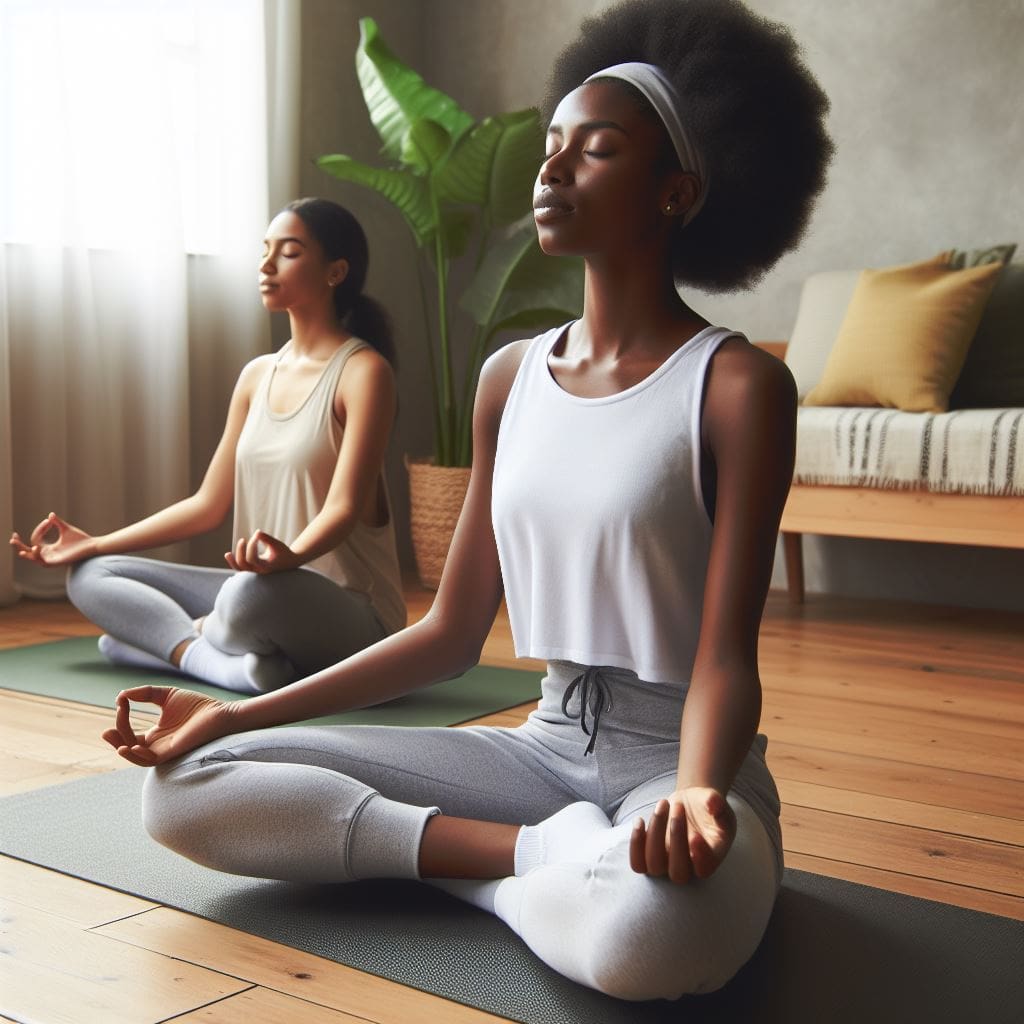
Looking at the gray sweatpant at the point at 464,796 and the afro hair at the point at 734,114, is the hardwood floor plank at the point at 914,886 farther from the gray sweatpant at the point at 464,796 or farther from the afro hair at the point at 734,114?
the afro hair at the point at 734,114

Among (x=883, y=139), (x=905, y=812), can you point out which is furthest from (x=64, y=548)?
(x=883, y=139)

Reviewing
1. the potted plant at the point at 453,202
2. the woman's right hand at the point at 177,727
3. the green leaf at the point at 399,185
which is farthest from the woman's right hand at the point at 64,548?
the green leaf at the point at 399,185

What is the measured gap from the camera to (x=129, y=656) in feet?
8.94

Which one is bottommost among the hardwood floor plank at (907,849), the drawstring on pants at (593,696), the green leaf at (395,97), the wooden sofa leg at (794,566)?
the wooden sofa leg at (794,566)

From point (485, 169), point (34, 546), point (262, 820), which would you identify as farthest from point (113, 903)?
point (485, 169)

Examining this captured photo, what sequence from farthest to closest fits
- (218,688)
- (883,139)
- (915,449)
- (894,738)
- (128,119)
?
(883,139)
(128,119)
(915,449)
(218,688)
(894,738)

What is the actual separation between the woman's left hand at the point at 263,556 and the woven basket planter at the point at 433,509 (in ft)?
5.45

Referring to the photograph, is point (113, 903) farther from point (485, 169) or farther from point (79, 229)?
point (485, 169)

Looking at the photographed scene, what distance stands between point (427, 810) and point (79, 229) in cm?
272

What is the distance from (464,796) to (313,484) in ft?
4.24

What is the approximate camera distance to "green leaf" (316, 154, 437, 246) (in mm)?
3868

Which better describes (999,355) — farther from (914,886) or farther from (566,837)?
(566,837)

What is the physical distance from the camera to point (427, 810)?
1.30 m

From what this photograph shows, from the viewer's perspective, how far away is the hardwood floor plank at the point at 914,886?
1441mm
